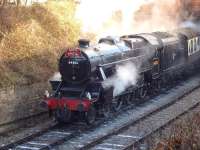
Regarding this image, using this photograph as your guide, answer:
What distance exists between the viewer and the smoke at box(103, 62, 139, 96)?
18.1m

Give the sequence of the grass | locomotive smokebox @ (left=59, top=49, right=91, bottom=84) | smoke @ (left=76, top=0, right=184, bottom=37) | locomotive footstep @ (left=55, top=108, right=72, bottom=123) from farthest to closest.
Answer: smoke @ (left=76, top=0, right=184, bottom=37) < the grass < locomotive smokebox @ (left=59, top=49, right=91, bottom=84) < locomotive footstep @ (left=55, top=108, right=72, bottom=123)

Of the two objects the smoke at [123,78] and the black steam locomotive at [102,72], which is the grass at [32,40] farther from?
the smoke at [123,78]

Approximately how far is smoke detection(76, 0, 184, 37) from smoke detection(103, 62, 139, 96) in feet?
28.2

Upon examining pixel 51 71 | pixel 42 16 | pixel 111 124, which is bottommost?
pixel 111 124

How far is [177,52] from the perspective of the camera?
83.0 ft

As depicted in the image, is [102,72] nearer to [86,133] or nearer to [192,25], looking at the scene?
[86,133]

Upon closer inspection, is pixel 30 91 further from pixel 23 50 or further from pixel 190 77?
pixel 190 77

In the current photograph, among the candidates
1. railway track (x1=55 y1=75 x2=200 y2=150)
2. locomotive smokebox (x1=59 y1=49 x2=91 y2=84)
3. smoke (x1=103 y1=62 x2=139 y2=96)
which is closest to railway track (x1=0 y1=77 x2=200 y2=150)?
railway track (x1=55 y1=75 x2=200 y2=150)

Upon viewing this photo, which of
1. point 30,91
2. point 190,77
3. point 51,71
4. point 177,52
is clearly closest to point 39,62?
point 51,71

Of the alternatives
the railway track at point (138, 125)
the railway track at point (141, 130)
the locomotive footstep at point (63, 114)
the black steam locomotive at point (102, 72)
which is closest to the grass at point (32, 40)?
the black steam locomotive at point (102, 72)

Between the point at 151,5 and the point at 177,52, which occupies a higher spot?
the point at 151,5

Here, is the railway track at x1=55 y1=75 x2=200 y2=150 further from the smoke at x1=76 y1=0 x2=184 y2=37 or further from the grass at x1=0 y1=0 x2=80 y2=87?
the smoke at x1=76 y1=0 x2=184 y2=37

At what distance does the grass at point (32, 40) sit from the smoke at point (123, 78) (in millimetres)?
3872

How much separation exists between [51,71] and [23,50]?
64.1 inches
